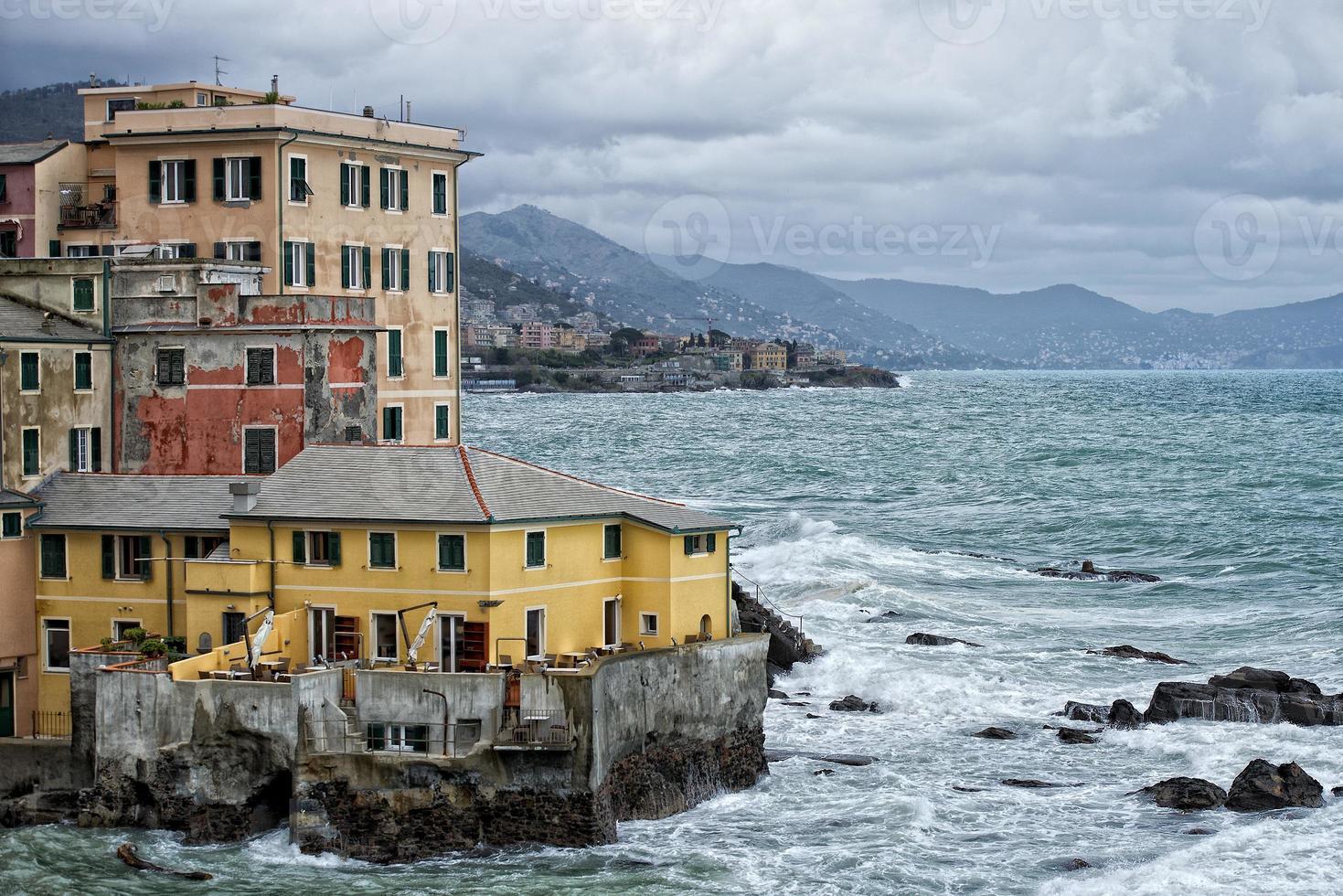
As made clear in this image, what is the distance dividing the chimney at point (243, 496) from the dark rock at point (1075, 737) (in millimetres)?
23079

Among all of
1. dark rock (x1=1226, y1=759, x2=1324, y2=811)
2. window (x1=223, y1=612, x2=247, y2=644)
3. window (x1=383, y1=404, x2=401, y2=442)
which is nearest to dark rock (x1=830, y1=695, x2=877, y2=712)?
dark rock (x1=1226, y1=759, x2=1324, y2=811)

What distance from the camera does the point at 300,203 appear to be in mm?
55219

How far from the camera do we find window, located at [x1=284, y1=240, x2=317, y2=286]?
2168 inches

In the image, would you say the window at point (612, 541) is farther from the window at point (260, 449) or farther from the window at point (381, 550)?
the window at point (260, 449)

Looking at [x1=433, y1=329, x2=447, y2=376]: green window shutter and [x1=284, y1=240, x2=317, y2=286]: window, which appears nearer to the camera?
[x1=284, y1=240, x2=317, y2=286]: window

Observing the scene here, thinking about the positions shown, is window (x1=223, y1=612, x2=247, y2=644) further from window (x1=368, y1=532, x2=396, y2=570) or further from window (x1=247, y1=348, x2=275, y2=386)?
window (x1=247, y1=348, x2=275, y2=386)

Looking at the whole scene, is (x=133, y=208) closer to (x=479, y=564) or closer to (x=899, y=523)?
(x=479, y=564)

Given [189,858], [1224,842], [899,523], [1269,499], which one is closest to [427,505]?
[189,858]

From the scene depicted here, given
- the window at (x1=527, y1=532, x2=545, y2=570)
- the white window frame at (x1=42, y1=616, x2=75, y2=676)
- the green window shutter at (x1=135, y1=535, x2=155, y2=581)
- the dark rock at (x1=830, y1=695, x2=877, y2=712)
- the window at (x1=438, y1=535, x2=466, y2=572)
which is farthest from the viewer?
the dark rock at (x1=830, y1=695, x2=877, y2=712)

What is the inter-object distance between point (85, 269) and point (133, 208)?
7.02 m

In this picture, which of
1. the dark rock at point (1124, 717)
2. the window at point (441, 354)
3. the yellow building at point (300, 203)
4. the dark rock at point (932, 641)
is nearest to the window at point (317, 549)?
the yellow building at point (300, 203)

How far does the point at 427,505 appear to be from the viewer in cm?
4253

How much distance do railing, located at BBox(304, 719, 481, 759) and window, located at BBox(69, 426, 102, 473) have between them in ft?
42.1

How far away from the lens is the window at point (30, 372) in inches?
1844
